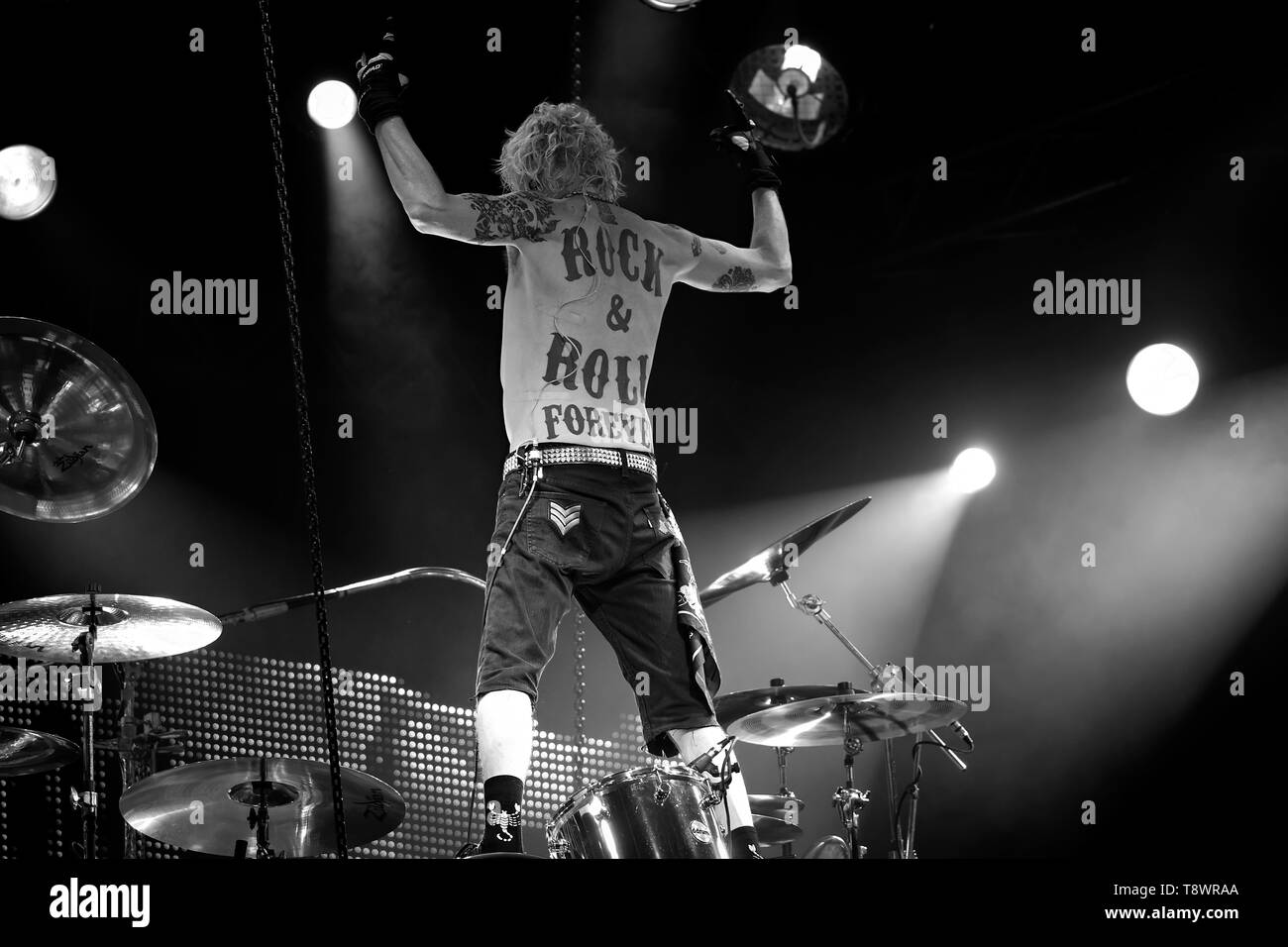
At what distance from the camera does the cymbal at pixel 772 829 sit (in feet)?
16.4

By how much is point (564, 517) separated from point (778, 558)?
7.24ft

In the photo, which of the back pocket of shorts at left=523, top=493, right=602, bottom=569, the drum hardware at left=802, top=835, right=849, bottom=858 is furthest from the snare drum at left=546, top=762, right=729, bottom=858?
the drum hardware at left=802, top=835, right=849, bottom=858

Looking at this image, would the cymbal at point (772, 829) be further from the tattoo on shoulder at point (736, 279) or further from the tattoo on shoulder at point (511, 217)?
the tattoo on shoulder at point (511, 217)

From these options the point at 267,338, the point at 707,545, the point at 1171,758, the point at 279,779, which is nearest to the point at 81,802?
the point at 279,779

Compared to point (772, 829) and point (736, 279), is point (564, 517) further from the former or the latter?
point (772, 829)

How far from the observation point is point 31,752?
4.86 m

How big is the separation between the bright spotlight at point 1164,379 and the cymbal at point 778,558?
2.28 m

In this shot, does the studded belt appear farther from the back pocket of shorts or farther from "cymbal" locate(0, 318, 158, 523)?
"cymbal" locate(0, 318, 158, 523)

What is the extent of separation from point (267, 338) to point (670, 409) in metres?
1.92

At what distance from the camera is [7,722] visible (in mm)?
6172

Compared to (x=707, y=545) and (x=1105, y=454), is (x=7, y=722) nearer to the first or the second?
(x=707, y=545)

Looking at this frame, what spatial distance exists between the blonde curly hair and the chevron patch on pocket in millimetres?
853

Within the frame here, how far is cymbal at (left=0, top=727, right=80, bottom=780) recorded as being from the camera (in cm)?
478
